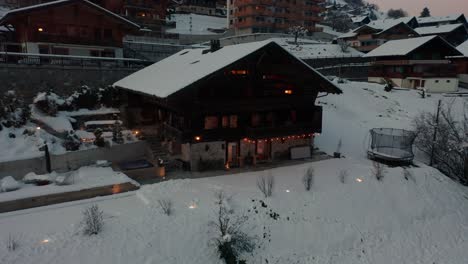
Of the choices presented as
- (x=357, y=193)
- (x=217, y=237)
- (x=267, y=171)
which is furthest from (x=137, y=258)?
(x=357, y=193)

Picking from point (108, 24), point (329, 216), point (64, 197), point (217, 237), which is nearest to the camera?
point (217, 237)

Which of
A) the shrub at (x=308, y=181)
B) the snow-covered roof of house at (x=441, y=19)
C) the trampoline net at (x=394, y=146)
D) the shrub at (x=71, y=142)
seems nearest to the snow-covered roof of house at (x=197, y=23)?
the shrub at (x=71, y=142)

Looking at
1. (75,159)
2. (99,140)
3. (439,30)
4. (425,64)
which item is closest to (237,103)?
(99,140)

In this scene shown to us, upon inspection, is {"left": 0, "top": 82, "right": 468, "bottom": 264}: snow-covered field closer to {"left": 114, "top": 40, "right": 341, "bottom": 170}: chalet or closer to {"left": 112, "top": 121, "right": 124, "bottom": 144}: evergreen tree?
{"left": 114, "top": 40, "right": 341, "bottom": 170}: chalet

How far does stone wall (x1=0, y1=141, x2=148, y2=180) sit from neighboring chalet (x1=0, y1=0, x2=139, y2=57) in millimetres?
15869

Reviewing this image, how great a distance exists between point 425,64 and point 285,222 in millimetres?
42677

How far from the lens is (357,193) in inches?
804

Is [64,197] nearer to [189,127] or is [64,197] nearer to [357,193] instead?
[189,127]

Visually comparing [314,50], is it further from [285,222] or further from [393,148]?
[285,222]

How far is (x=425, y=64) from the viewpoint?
4853cm

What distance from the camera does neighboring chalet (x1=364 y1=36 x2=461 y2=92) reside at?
48.2 metres

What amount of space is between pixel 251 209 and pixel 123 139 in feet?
38.9

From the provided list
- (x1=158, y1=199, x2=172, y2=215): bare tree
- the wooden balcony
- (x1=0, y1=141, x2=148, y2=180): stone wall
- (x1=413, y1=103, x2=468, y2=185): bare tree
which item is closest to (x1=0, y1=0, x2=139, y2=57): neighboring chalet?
the wooden balcony

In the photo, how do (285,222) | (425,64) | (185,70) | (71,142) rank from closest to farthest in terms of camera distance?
1. (285,222)
2. (71,142)
3. (185,70)
4. (425,64)
